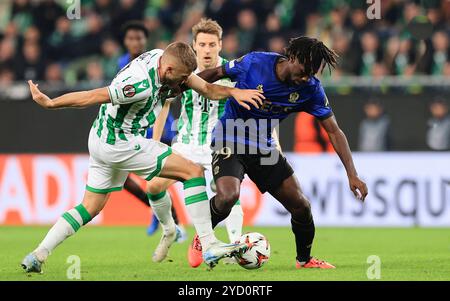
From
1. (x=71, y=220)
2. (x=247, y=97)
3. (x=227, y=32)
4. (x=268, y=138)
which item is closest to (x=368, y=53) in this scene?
(x=227, y=32)

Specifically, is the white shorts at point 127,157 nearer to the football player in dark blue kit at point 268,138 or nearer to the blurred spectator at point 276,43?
the football player in dark blue kit at point 268,138

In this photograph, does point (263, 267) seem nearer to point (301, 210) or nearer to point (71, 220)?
point (301, 210)

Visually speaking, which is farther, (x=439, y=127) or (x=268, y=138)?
(x=439, y=127)

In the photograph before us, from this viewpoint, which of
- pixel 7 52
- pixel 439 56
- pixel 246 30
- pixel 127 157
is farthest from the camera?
pixel 7 52

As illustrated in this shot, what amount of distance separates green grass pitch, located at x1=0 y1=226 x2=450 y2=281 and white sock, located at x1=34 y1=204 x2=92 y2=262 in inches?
8.1

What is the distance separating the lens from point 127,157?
7918 millimetres

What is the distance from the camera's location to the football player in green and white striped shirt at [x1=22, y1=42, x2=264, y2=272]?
7605 mm

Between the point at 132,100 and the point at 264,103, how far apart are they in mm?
1247

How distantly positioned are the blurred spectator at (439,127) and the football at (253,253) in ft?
21.3

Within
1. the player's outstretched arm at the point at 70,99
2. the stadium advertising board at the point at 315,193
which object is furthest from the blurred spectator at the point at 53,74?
the player's outstretched arm at the point at 70,99

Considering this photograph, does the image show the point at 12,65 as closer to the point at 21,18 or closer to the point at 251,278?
the point at 21,18

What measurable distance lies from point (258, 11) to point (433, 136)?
4055 millimetres
